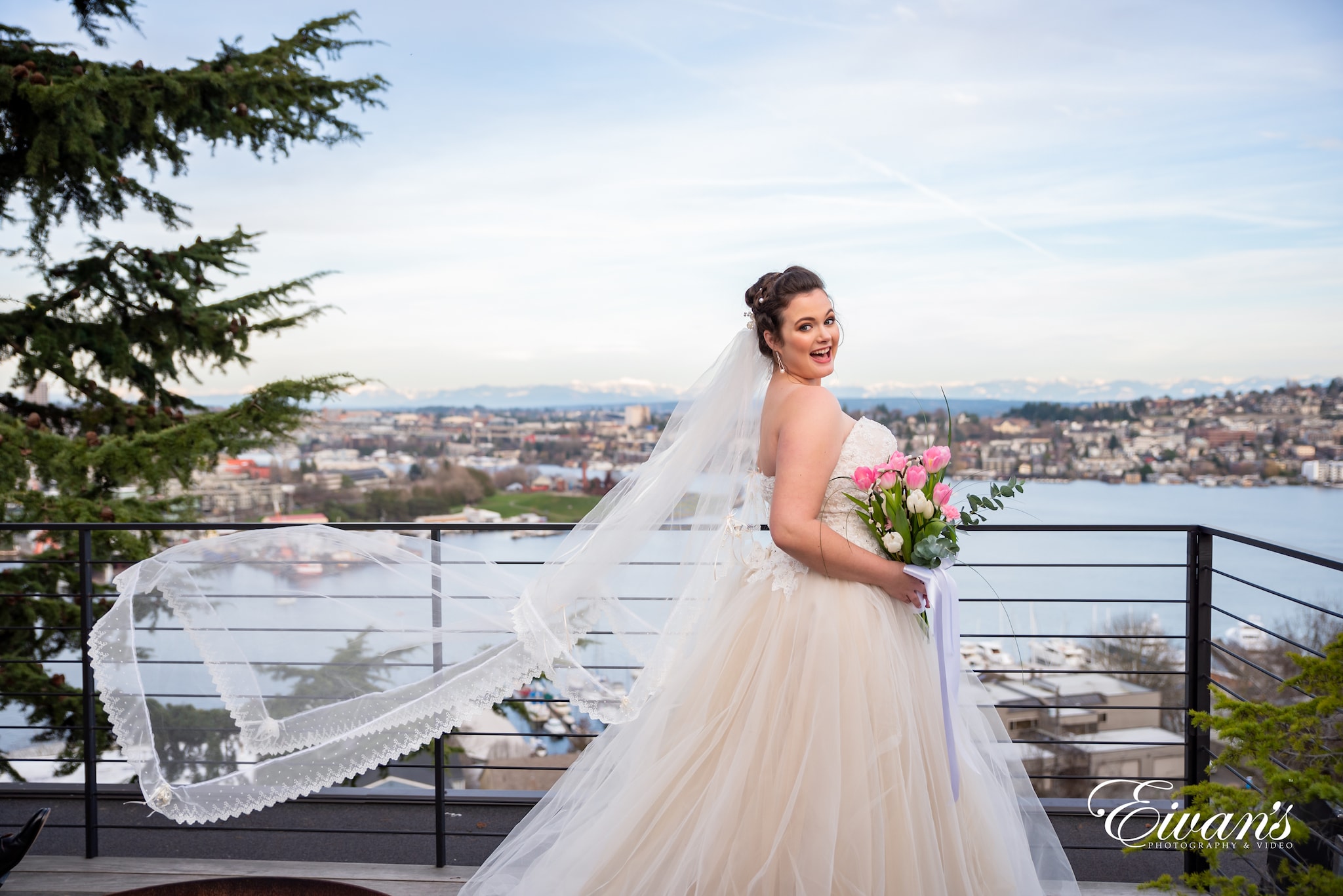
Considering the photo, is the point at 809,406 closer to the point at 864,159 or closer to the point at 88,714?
the point at 88,714

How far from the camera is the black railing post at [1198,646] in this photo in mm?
2662

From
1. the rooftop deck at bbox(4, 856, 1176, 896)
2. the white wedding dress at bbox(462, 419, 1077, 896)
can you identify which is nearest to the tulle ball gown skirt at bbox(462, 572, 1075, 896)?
the white wedding dress at bbox(462, 419, 1077, 896)

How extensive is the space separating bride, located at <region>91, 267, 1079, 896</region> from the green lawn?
1015cm

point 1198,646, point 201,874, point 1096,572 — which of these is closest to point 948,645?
point 1198,646

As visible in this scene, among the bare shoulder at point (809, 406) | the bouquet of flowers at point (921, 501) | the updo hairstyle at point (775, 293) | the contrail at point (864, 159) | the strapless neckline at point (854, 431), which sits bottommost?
the bouquet of flowers at point (921, 501)

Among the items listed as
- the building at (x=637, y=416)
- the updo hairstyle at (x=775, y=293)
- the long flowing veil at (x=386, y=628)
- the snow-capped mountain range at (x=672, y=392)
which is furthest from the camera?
the building at (x=637, y=416)

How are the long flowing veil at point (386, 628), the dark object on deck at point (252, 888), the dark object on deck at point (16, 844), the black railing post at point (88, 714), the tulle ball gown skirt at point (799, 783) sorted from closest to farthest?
the dark object on deck at point (252, 888)
the tulle ball gown skirt at point (799, 783)
the dark object on deck at point (16, 844)
the long flowing veil at point (386, 628)
the black railing post at point (88, 714)

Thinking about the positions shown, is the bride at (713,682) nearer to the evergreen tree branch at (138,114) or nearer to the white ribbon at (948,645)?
the white ribbon at (948,645)

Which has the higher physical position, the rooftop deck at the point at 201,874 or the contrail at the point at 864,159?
the contrail at the point at 864,159

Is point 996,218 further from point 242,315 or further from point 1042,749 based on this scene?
point 242,315

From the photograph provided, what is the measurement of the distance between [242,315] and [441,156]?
681cm

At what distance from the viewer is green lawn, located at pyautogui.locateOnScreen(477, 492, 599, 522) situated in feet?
42.3

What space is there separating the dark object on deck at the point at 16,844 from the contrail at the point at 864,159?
513 inches

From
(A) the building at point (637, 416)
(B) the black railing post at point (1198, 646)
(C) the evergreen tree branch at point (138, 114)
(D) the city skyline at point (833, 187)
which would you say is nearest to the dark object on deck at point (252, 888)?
(B) the black railing post at point (1198, 646)
